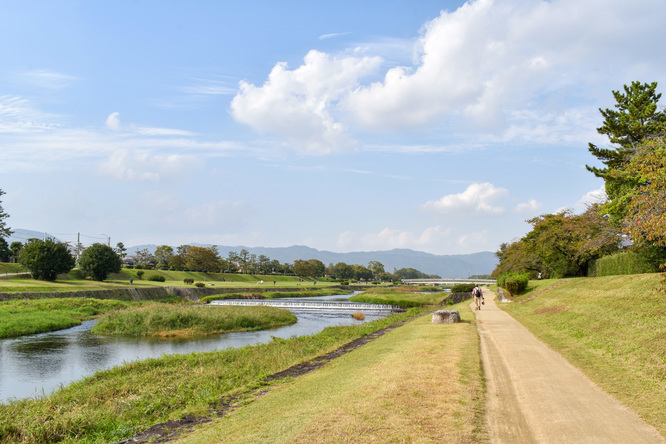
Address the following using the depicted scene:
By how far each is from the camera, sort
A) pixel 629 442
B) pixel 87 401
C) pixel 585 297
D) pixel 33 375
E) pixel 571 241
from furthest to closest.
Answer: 1. pixel 571 241
2. pixel 585 297
3. pixel 33 375
4. pixel 87 401
5. pixel 629 442

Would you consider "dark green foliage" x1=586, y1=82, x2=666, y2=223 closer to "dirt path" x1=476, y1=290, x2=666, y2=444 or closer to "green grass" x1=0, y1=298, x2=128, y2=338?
"dirt path" x1=476, y1=290, x2=666, y2=444

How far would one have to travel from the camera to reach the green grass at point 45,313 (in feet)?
115

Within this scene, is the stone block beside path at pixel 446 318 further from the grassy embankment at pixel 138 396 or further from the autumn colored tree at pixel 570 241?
the autumn colored tree at pixel 570 241

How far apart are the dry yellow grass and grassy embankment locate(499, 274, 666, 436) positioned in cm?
320

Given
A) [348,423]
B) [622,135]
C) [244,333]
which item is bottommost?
[244,333]

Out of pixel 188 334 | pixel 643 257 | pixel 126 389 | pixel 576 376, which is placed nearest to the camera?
pixel 576 376

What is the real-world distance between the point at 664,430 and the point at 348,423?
213 inches

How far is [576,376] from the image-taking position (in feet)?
39.6

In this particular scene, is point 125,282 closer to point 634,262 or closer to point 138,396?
point 138,396

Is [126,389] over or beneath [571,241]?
beneath

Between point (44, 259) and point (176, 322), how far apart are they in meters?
45.4

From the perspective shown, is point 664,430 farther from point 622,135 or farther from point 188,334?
point 622,135

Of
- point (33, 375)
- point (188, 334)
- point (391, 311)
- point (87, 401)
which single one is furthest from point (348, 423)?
point (391, 311)

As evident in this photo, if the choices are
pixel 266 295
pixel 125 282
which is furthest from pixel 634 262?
pixel 125 282
